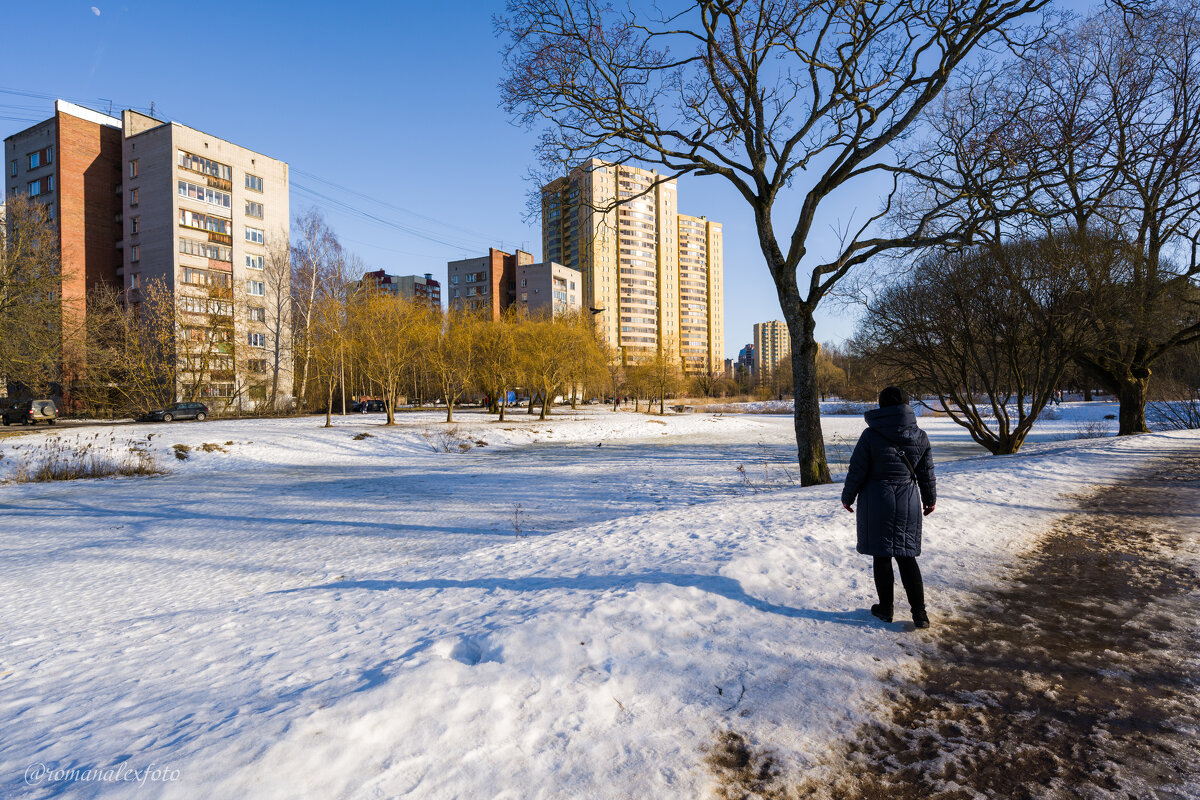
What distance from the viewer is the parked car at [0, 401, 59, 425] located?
117 feet

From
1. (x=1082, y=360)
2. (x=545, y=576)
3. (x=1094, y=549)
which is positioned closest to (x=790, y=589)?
(x=545, y=576)

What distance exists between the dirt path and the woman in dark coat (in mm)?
475

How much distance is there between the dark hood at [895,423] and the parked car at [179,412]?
4080 centimetres

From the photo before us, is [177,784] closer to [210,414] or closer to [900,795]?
[900,795]

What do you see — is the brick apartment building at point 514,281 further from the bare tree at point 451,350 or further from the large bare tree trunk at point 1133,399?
the large bare tree trunk at point 1133,399

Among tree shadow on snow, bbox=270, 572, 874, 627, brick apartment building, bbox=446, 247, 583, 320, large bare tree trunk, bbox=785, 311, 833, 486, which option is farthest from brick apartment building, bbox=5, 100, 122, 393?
large bare tree trunk, bbox=785, 311, 833, 486

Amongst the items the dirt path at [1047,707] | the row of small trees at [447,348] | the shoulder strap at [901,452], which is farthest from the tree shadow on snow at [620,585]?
the row of small trees at [447,348]

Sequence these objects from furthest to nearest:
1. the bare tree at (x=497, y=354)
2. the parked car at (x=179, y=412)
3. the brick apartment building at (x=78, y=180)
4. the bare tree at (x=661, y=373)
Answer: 1. the bare tree at (x=661, y=373)
2. the brick apartment building at (x=78, y=180)
3. the bare tree at (x=497, y=354)
4. the parked car at (x=179, y=412)

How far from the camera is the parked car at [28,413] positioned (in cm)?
3562

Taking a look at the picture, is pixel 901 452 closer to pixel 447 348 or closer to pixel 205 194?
pixel 447 348

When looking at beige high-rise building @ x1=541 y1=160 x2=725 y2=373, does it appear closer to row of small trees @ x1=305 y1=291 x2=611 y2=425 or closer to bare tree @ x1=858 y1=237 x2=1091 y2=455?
row of small trees @ x1=305 y1=291 x2=611 y2=425

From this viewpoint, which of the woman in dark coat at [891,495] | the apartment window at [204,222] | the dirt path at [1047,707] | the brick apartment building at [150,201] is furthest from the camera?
the apartment window at [204,222]

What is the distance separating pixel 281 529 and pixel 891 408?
946cm

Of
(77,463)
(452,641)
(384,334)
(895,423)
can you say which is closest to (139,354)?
(384,334)
